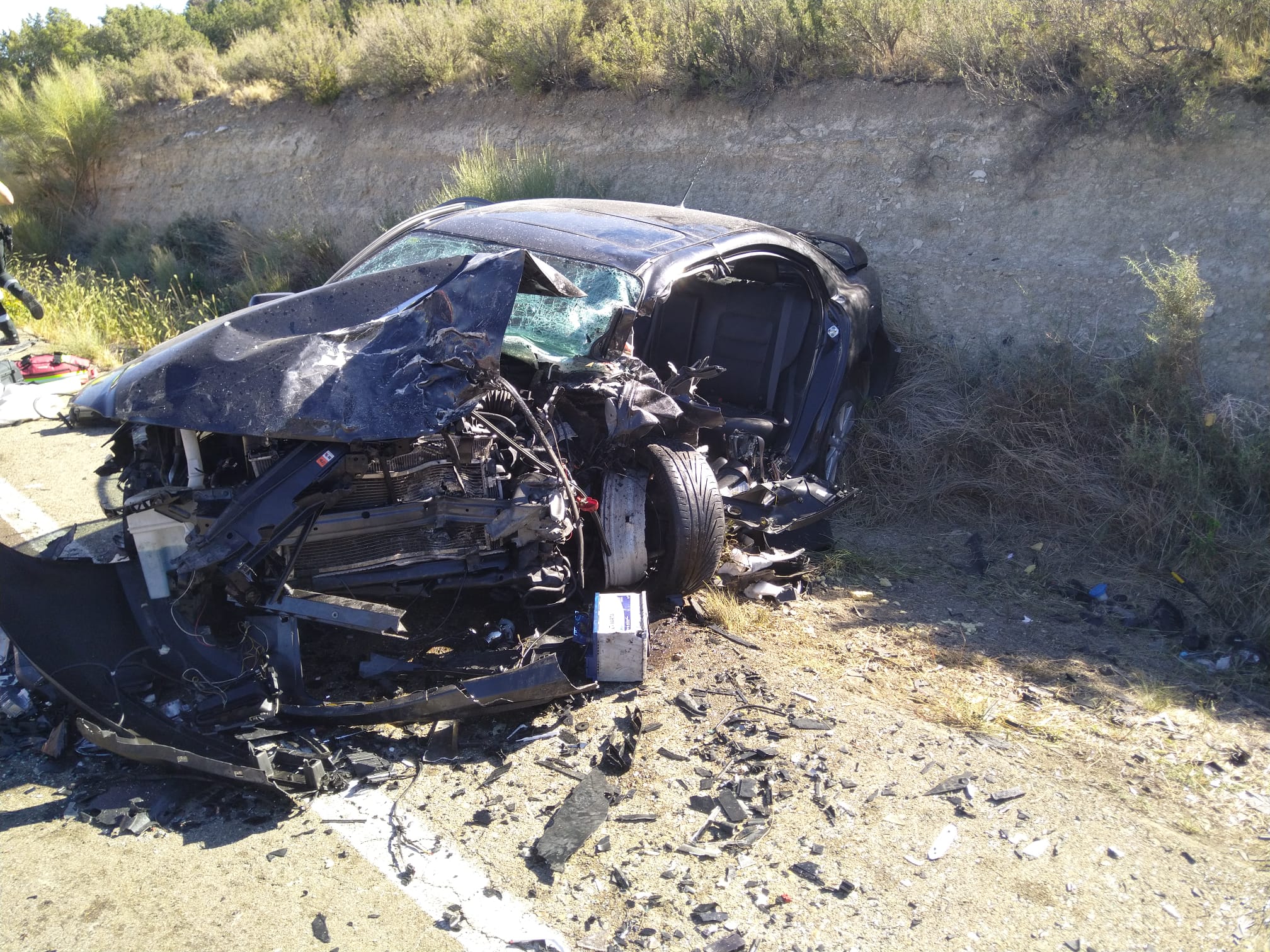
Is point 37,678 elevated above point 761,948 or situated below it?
above

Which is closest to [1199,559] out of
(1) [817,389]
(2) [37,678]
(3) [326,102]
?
(1) [817,389]

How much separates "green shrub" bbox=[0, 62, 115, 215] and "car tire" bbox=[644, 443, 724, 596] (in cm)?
1732

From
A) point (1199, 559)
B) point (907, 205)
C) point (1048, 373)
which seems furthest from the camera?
point (907, 205)

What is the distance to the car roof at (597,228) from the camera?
4.92m

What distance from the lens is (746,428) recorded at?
5.53 metres

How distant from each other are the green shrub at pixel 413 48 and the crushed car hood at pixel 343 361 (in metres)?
10.7

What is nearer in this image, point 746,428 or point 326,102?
point 746,428

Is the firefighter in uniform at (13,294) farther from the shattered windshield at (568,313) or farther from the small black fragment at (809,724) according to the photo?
the small black fragment at (809,724)

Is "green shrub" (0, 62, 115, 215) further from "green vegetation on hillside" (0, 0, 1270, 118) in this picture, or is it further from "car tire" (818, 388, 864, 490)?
"car tire" (818, 388, 864, 490)

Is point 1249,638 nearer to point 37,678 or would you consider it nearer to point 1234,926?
point 1234,926

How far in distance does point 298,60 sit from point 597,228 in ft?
41.1

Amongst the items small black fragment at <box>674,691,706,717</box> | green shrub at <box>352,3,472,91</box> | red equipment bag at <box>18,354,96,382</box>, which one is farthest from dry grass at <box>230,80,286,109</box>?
small black fragment at <box>674,691,706,717</box>

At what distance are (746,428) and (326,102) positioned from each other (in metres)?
12.3

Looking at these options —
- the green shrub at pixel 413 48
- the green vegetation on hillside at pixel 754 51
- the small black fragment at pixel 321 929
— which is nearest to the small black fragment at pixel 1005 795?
the small black fragment at pixel 321 929
